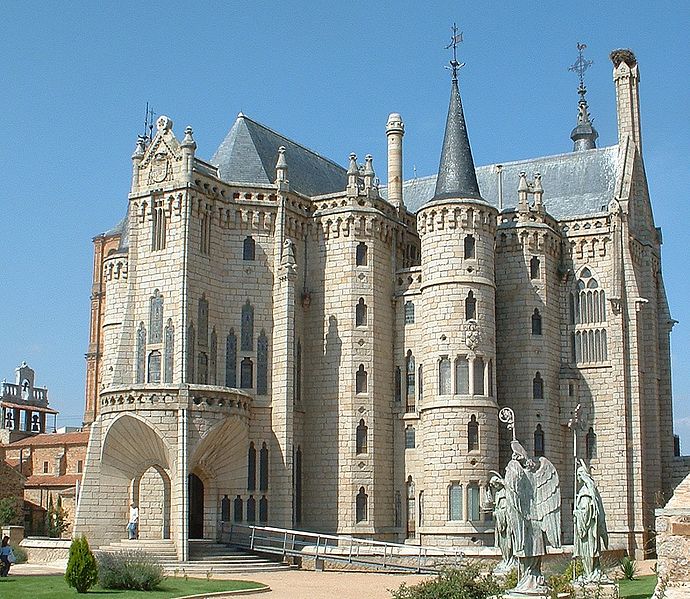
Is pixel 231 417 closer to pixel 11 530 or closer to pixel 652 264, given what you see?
pixel 11 530

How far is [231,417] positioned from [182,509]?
409 cm

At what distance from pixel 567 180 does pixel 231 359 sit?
829 inches

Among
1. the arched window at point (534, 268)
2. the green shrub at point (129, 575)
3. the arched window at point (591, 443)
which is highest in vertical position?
the arched window at point (534, 268)

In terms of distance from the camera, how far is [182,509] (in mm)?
39125

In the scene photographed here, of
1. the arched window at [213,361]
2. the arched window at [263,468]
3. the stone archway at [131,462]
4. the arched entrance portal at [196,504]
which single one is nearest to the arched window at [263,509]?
the arched window at [263,468]

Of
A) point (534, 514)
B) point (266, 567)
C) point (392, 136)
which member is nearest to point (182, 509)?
point (266, 567)

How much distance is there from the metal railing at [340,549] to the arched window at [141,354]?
22.4 feet

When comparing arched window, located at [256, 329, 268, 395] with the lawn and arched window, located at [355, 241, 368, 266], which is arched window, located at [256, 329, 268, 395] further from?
the lawn

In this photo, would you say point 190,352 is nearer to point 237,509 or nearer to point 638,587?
point 237,509

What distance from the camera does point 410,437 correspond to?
47.6 meters

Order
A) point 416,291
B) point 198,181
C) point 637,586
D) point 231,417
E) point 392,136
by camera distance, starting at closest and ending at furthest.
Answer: point 637,586 → point 231,417 → point 198,181 → point 416,291 → point 392,136

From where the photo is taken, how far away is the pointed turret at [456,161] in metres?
47.7

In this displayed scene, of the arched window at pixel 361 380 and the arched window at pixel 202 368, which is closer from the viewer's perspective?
the arched window at pixel 202 368

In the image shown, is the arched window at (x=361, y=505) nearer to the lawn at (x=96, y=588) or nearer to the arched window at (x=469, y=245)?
the arched window at (x=469, y=245)
